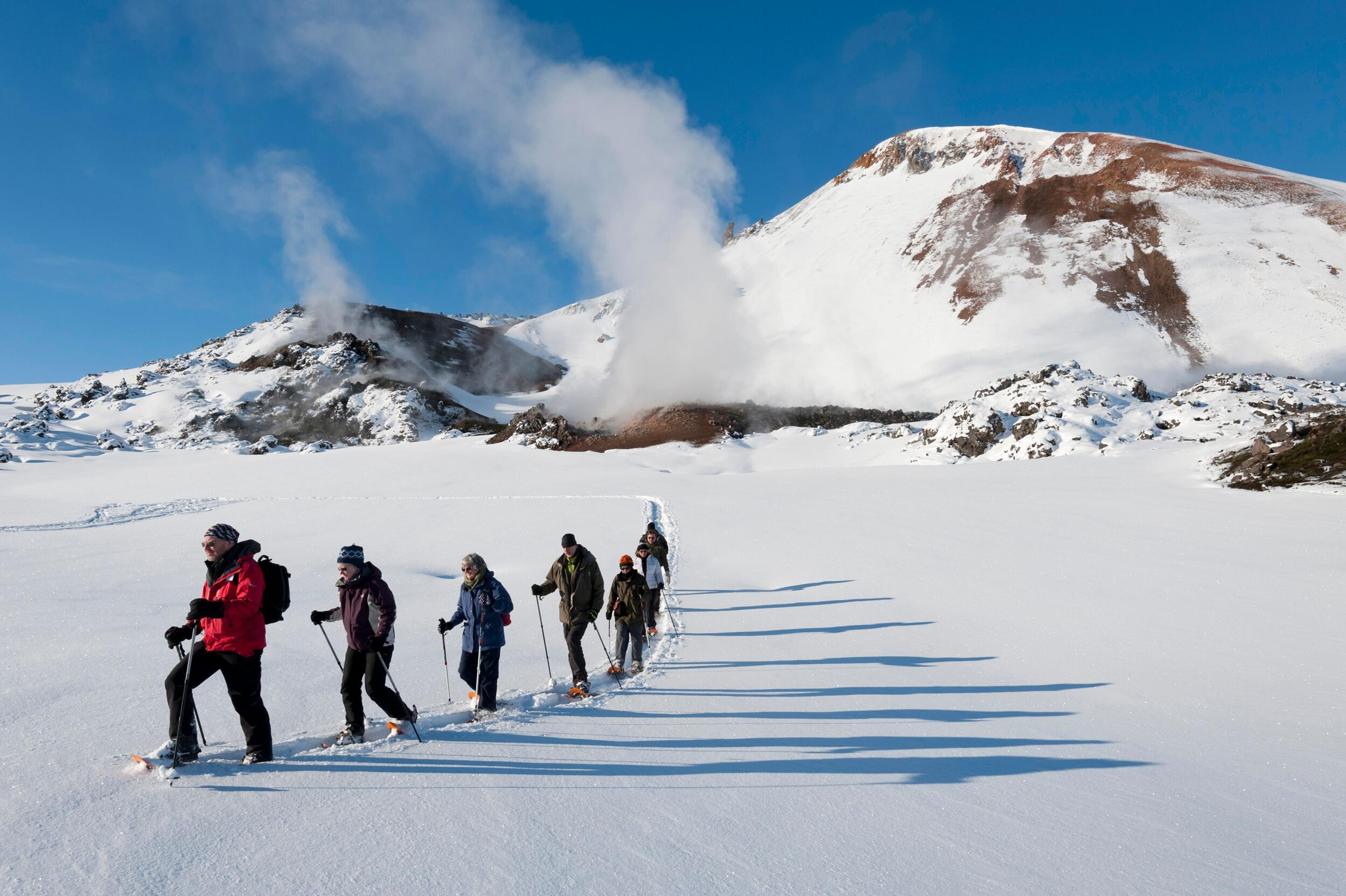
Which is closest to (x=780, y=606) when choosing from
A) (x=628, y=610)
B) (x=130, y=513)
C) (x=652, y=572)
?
(x=652, y=572)

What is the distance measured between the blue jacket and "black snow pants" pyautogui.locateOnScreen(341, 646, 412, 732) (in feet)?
2.84

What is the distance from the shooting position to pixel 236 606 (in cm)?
438

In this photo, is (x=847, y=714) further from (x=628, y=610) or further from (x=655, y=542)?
(x=655, y=542)

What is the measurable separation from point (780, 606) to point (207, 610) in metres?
9.10

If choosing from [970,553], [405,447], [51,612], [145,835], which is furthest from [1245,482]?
[405,447]

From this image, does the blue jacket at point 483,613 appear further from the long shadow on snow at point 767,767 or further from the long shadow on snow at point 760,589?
the long shadow on snow at point 760,589

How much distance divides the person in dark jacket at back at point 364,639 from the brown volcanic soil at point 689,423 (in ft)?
116

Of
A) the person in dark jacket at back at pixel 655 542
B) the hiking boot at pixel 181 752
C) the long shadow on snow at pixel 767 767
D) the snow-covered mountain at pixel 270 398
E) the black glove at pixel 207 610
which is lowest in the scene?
the long shadow on snow at pixel 767 767

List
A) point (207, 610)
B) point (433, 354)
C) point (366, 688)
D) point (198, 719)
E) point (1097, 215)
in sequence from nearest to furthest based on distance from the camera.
Result: 1. point (207, 610)
2. point (198, 719)
3. point (366, 688)
4. point (1097, 215)
5. point (433, 354)

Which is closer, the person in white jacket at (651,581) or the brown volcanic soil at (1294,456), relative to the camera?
the person in white jacket at (651,581)

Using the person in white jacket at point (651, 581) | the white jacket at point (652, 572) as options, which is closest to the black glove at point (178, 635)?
the person in white jacket at point (651, 581)

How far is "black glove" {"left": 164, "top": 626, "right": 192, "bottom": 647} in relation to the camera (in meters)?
4.20

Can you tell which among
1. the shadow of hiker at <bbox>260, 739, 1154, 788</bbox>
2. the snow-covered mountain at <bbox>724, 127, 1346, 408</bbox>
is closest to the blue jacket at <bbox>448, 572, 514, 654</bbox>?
the shadow of hiker at <bbox>260, 739, 1154, 788</bbox>

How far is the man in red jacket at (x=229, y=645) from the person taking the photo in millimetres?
4328
